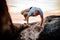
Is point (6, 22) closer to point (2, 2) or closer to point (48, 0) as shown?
point (2, 2)

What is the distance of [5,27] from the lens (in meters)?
0.62

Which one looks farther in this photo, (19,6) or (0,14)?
(19,6)

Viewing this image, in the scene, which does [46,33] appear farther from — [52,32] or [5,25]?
[5,25]

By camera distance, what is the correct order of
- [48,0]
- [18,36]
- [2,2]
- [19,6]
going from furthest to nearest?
[48,0]
[19,6]
[18,36]
[2,2]

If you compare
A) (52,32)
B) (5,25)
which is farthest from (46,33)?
(5,25)

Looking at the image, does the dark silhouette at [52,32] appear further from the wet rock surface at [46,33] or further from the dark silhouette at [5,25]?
the dark silhouette at [5,25]

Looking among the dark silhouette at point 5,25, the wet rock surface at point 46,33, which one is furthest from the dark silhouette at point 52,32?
the dark silhouette at point 5,25

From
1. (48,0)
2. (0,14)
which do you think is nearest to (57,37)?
(0,14)

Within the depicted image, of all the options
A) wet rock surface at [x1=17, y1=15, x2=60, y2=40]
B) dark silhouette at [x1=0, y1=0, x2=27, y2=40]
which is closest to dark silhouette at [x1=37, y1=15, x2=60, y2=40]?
wet rock surface at [x1=17, y1=15, x2=60, y2=40]

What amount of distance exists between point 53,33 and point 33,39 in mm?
130

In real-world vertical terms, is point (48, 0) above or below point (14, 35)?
above

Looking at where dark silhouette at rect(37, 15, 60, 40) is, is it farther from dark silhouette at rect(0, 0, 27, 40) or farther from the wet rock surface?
dark silhouette at rect(0, 0, 27, 40)

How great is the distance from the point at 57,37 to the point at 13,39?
190mm

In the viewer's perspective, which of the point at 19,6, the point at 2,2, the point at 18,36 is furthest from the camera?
the point at 19,6
